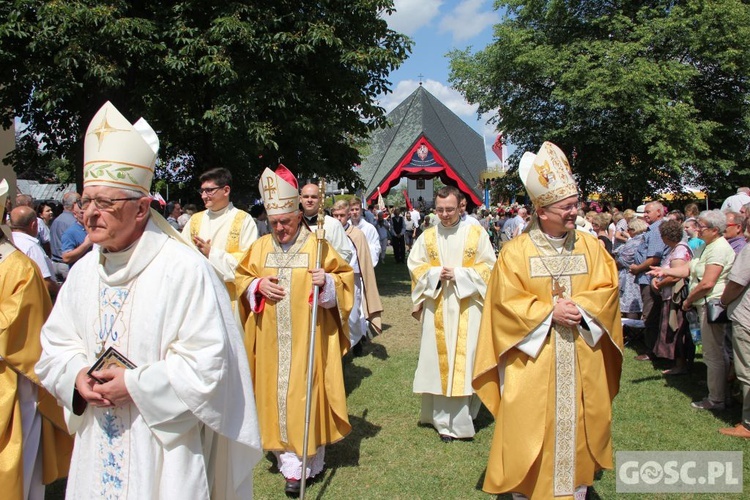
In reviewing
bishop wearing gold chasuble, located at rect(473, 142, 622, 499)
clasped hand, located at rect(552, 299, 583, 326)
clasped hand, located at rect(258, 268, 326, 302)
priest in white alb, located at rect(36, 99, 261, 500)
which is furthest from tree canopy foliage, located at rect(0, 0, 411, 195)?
priest in white alb, located at rect(36, 99, 261, 500)

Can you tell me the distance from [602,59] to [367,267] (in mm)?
17627

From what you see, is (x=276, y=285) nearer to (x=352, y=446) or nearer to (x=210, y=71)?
(x=352, y=446)

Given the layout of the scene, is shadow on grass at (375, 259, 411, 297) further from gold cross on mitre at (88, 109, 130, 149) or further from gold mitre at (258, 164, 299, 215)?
gold cross on mitre at (88, 109, 130, 149)

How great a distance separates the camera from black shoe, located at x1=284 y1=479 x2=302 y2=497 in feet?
15.1

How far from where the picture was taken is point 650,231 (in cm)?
823

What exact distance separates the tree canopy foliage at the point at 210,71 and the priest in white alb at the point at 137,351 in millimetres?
8739

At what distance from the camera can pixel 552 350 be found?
3936mm

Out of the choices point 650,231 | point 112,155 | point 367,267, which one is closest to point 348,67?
point 367,267

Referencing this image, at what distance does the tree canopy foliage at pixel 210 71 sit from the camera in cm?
1061

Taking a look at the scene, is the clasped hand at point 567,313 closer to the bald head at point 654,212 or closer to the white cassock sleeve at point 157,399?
the white cassock sleeve at point 157,399

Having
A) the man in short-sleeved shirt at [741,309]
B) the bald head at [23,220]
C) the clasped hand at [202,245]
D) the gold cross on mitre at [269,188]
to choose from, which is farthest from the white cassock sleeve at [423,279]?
the bald head at [23,220]

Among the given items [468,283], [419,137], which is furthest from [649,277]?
[419,137]

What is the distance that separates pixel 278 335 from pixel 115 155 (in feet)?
8.18

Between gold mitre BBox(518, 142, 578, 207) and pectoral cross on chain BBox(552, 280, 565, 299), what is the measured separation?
0.52 m
